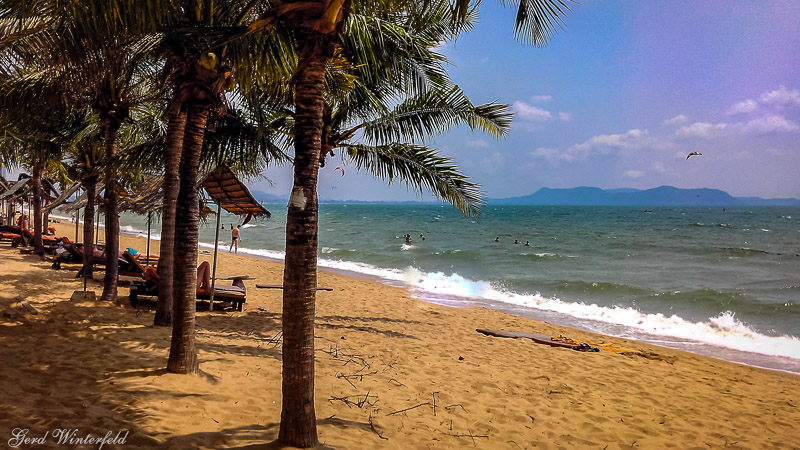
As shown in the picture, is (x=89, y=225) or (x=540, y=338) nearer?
(x=540, y=338)

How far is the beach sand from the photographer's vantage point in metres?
4.05

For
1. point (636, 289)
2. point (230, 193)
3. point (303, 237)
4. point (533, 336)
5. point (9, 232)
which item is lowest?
point (636, 289)

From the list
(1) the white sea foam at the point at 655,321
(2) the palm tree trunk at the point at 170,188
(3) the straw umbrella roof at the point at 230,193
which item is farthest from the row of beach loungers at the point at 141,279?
(1) the white sea foam at the point at 655,321

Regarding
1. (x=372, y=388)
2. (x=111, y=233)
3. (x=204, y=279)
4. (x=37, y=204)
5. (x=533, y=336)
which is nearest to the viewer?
(x=372, y=388)

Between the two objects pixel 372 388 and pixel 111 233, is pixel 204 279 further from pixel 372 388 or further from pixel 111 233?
pixel 372 388

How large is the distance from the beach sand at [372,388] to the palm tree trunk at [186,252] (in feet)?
0.92

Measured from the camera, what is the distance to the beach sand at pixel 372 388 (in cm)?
405

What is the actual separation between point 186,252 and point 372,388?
8.84 ft

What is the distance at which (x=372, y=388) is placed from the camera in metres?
5.58

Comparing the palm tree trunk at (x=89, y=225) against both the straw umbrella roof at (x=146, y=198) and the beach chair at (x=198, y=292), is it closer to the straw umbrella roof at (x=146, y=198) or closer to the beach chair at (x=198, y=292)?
the straw umbrella roof at (x=146, y=198)

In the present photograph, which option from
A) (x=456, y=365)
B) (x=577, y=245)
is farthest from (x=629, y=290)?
(x=577, y=245)

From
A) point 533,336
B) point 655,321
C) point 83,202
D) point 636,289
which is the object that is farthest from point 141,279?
point 636,289

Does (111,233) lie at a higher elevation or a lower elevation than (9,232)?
higher

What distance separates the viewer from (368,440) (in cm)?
414
